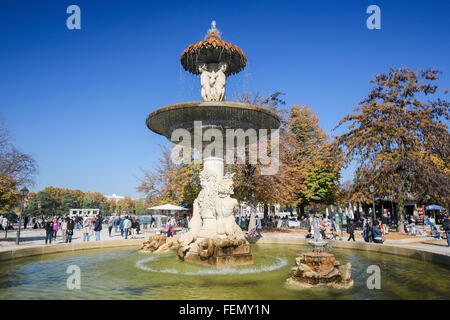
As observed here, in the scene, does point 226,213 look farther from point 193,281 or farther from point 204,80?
point 204,80

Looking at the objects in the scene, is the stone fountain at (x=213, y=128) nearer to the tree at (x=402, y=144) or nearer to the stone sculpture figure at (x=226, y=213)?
the stone sculpture figure at (x=226, y=213)

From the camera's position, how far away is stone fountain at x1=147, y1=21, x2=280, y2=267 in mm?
8180

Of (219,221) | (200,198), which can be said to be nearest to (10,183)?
(200,198)

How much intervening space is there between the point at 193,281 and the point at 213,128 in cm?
465

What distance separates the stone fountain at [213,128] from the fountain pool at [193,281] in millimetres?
505

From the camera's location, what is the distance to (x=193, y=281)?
21.2ft

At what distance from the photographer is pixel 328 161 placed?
30719 millimetres

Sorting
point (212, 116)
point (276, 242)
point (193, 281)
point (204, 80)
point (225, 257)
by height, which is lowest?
point (276, 242)

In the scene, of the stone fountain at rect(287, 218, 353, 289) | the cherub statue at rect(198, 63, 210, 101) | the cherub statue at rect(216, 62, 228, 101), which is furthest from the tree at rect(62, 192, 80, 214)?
the stone fountain at rect(287, 218, 353, 289)

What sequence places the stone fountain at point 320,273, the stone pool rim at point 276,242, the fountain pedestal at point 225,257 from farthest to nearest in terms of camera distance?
the stone pool rim at point 276,242 < the fountain pedestal at point 225,257 < the stone fountain at point 320,273

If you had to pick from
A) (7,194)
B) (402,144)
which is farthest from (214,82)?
(402,144)

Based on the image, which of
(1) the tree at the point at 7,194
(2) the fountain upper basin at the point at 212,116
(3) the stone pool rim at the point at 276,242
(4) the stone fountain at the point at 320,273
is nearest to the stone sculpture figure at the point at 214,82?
(2) the fountain upper basin at the point at 212,116

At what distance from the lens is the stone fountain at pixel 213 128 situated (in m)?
8.18
